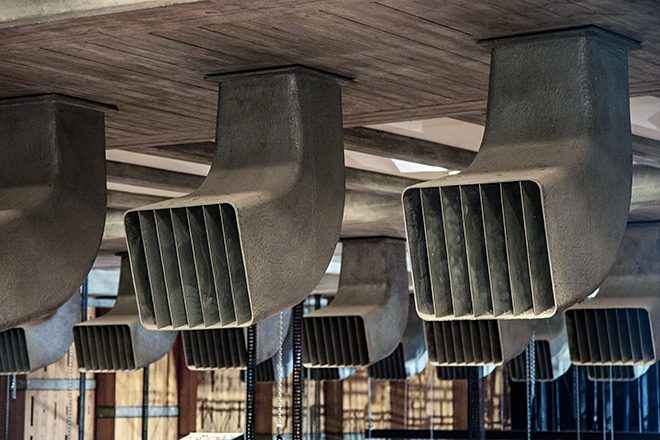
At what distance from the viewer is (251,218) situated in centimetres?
701

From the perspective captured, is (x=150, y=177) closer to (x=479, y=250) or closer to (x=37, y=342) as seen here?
(x=37, y=342)

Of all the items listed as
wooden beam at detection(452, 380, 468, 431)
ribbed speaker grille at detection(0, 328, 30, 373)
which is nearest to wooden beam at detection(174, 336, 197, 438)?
wooden beam at detection(452, 380, 468, 431)

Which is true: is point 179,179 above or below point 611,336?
above

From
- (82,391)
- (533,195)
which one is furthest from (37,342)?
(533,195)

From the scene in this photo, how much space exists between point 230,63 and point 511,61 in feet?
5.21

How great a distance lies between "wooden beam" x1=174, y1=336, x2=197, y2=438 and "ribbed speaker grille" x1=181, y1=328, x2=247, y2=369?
749 cm

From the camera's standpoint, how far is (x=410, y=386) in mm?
27828

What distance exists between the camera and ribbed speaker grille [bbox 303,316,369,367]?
50.0 feet

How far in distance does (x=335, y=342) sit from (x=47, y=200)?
7811mm

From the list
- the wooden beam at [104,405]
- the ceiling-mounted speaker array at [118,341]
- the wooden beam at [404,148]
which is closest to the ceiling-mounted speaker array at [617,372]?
→ the ceiling-mounted speaker array at [118,341]

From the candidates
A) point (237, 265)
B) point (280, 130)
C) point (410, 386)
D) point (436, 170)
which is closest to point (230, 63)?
point (280, 130)

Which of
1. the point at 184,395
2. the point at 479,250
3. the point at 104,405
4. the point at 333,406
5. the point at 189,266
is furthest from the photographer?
the point at 333,406

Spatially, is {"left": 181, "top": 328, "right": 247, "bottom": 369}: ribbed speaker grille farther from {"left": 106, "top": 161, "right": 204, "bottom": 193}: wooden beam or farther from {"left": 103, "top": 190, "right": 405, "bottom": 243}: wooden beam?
{"left": 106, "top": 161, "right": 204, "bottom": 193}: wooden beam

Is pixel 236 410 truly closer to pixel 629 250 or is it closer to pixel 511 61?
pixel 629 250
